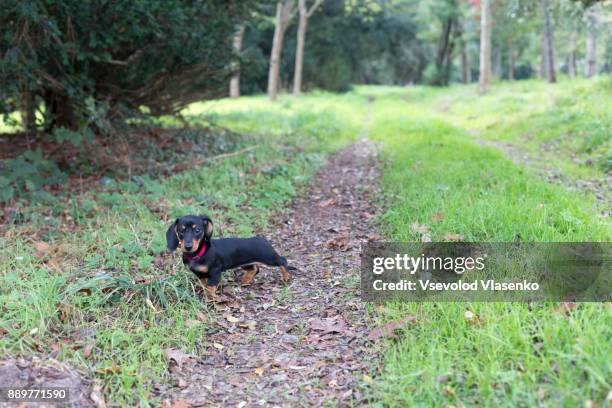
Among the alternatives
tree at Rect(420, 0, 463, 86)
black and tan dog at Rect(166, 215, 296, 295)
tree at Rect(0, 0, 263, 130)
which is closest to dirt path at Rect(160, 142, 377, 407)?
black and tan dog at Rect(166, 215, 296, 295)

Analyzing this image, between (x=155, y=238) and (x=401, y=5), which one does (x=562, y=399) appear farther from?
(x=401, y=5)

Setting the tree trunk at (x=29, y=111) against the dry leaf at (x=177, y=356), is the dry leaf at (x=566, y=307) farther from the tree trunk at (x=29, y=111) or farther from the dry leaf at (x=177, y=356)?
the tree trunk at (x=29, y=111)

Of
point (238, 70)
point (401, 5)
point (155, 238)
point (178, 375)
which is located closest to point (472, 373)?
point (178, 375)

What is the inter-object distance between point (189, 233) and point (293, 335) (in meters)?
1.22

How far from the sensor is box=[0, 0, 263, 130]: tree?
7.86 meters

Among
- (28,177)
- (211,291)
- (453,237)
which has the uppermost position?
(28,177)

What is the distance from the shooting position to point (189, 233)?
15.1ft

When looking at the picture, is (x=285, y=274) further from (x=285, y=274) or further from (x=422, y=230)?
(x=422, y=230)

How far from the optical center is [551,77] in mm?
27953

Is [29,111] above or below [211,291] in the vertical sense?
above

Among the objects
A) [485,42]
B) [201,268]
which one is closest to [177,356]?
[201,268]

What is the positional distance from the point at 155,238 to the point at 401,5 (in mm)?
42827

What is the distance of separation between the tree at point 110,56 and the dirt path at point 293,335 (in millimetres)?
4226

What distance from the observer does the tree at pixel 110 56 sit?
786 centimetres
